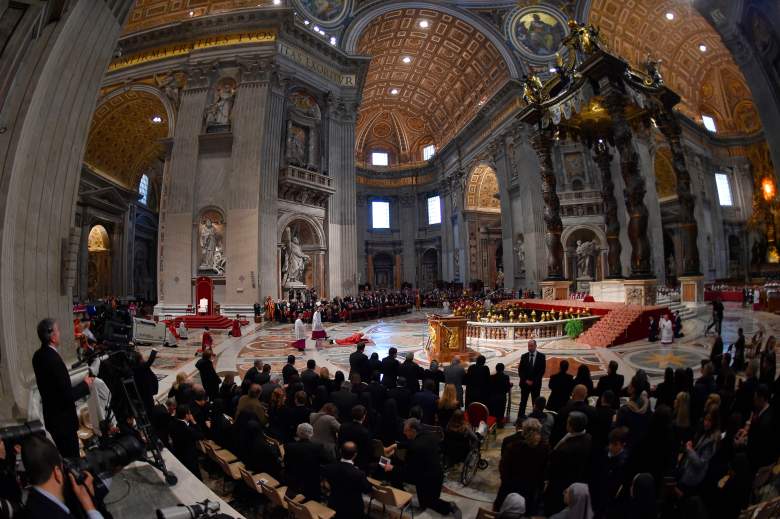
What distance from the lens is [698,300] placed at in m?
15.3

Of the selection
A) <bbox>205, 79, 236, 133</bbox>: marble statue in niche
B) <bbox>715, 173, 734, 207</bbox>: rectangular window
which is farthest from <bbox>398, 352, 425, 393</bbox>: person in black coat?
<bbox>715, 173, 734, 207</bbox>: rectangular window

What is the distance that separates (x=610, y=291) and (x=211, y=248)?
57.4 feet

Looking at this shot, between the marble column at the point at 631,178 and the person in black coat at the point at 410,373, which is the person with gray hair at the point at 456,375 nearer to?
the person in black coat at the point at 410,373

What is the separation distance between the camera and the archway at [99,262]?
82.6ft

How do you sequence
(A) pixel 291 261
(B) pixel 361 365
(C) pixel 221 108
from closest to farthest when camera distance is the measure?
(B) pixel 361 365 < (C) pixel 221 108 < (A) pixel 291 261

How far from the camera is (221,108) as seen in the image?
19750 mm

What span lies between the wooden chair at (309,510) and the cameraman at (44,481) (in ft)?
4.72

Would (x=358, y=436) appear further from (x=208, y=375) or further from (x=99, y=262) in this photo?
(x=99, y=262)

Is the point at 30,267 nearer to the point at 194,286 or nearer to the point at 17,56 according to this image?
the point at 17,56

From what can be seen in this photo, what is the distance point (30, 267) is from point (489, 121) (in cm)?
2817

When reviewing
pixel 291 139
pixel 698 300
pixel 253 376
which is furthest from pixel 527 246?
pixel 253 376

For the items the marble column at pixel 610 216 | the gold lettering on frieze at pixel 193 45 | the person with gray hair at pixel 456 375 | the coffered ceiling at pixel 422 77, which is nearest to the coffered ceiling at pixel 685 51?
the coffered ceiling at pixel 422 77

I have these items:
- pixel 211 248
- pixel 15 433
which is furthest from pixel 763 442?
pixel 211 248

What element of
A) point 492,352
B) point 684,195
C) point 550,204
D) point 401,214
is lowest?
point 492,352
